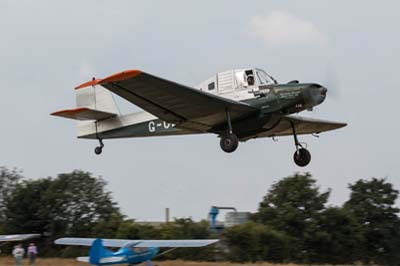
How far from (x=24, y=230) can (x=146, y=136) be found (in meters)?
30.6

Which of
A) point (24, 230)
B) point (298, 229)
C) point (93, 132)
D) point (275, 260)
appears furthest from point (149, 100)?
point (24, 230)

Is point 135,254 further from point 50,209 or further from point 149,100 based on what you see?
point 50,209

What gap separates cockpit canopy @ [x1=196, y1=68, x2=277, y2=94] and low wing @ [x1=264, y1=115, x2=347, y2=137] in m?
1.91

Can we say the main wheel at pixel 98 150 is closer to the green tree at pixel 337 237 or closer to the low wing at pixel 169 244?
the low wing at pixel 169 244

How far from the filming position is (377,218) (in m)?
57.2

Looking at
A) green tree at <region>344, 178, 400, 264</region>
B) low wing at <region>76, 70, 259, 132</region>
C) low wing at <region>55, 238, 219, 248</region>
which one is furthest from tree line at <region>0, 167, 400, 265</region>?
low wing at <region>76, 70, 259, 132</region>

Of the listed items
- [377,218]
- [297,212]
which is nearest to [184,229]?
[297,212]

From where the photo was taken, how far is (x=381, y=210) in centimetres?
5769

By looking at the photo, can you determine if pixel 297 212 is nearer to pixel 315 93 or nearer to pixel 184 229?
pixel 184 229

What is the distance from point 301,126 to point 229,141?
4081mm

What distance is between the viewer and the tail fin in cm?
2527

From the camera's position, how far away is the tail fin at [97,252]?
25266 millimetres

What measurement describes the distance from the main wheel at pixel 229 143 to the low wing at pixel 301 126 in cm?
224

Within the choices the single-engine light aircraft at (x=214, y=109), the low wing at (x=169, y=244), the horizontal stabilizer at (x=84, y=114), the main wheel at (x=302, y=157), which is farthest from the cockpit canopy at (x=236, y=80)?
the low wing at (x=169, y=244)
